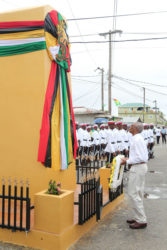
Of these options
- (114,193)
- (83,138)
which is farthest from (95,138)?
(114,193)

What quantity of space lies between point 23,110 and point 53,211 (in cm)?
221

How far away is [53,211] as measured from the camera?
12.8 feet

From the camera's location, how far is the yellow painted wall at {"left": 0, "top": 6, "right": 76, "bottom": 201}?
5.17m

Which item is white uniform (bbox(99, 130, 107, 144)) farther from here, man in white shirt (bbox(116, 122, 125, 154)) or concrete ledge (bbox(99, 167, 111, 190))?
concrete ledge (bbox(99, 167, 111, 190))

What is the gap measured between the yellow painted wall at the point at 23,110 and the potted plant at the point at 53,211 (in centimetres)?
110

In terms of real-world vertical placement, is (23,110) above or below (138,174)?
above

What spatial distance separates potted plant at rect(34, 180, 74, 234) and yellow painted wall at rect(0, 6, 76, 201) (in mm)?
1096

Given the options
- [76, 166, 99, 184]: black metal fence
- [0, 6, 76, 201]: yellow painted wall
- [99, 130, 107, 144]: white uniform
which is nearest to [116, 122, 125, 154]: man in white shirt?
[99, 130, 107, 144]: white uniform

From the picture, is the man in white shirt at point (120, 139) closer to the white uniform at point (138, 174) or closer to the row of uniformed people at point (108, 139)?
the row of uniformed people at point (108, 139)

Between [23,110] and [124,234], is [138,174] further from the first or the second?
[23,110]

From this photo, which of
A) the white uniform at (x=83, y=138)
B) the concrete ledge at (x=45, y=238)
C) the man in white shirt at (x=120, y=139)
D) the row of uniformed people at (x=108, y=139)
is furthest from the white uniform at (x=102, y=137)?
the concrete ledge at (x=45, y=238)

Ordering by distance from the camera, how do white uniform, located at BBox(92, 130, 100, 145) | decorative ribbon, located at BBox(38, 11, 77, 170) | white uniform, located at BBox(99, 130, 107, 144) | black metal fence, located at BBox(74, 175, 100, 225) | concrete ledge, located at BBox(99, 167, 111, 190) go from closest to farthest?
black metal fence, located at BBox(74, 175, 100, 225) < decorative ribbon, located at BBox(38, 11, 77, 170) < concrete ledge, located at BBox(99, 167, 111, 190) < white uniform, located at BBox(92, 130, 100, 145) < white uniform, located at BBox(99, 130, 107, 144)

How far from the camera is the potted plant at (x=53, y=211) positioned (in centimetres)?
388

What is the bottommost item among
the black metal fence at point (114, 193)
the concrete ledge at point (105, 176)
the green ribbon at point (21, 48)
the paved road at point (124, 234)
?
the paved road at point (124, 234)
